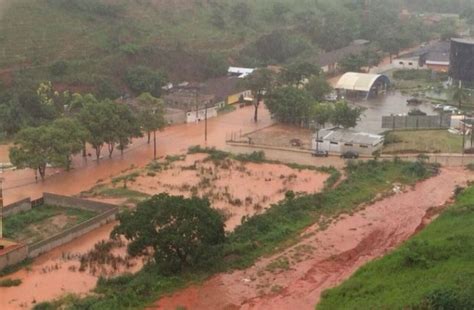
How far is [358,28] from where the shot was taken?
72375 millimetres

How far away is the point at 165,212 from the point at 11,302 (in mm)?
5008

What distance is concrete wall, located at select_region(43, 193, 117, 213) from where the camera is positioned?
27266 millimetres

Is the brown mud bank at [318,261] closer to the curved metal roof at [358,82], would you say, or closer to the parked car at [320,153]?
the parked car at [320,153]

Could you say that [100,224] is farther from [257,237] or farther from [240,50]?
[240,50]

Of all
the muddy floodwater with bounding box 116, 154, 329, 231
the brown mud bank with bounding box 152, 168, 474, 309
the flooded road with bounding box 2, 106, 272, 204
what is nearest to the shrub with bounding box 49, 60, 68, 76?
the flooded road with bounding box 2, 106, 272, 204

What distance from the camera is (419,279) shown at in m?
18.8

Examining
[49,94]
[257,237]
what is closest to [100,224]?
[257,237]

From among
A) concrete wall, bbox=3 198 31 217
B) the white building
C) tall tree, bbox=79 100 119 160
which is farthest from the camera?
the white building

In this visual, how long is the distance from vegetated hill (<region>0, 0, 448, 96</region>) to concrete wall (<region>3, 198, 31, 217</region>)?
771 inches

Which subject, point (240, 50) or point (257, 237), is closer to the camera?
point (257, 237)

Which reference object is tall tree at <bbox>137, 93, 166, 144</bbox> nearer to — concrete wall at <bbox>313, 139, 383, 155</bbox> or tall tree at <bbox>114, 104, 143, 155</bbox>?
tall tree at <bbox>114, 104, 143, 155</bbox>

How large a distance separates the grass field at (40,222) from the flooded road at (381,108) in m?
18.2

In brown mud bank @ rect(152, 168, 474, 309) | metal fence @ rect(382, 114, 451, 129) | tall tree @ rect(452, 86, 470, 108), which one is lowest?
brown mud bank @ rect(152, 168, 474, 309)

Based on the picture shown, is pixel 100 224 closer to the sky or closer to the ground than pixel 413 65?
closer to the ground
